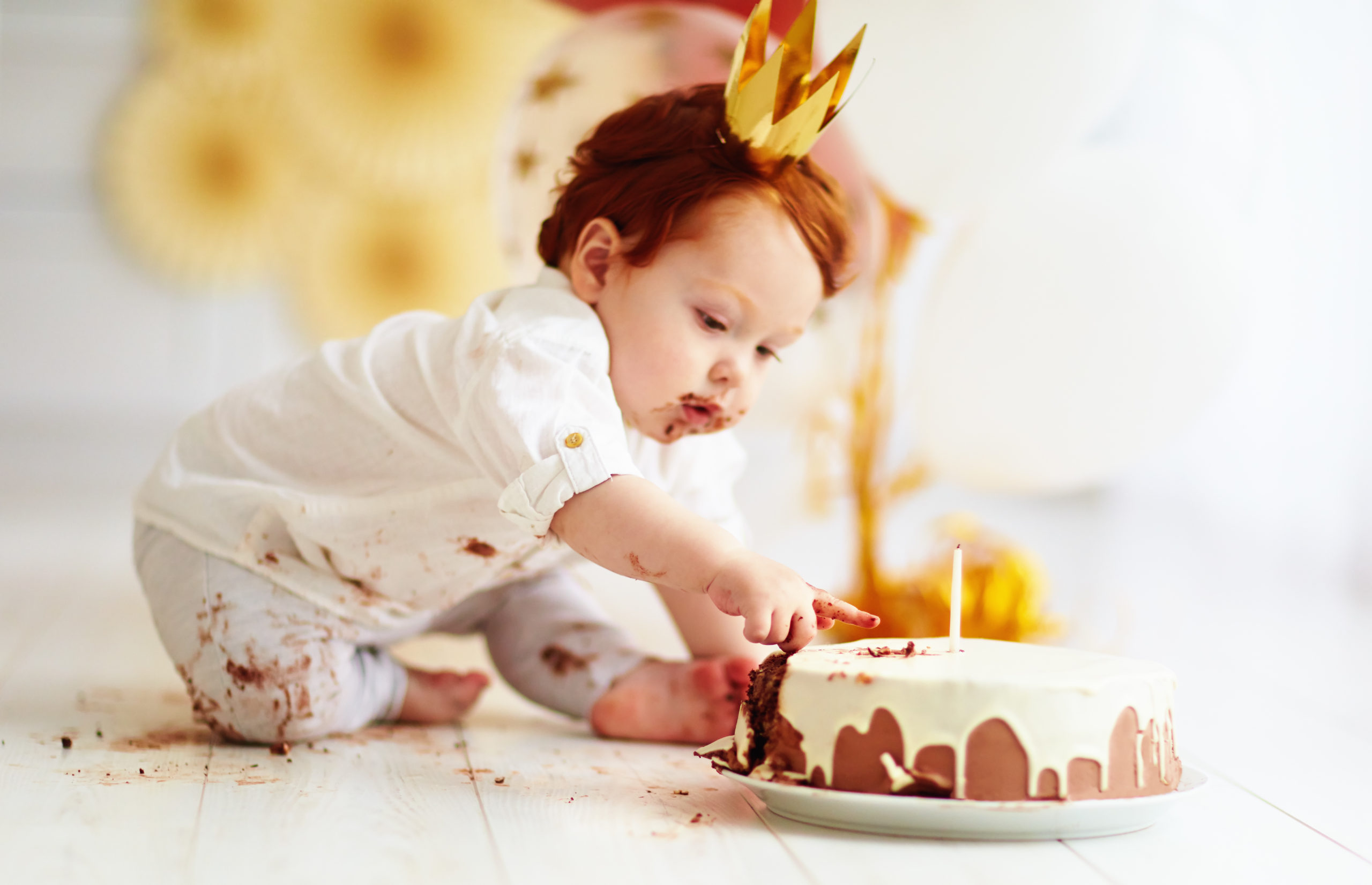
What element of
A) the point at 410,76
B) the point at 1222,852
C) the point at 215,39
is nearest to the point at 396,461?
the point at 1222,852

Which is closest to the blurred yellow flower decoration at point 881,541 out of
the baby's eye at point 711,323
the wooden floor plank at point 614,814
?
the wooden floor plank at point 614,814

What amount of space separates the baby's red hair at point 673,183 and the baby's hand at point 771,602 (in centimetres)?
30

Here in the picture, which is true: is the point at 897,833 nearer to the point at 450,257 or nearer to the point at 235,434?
the point at 235,434

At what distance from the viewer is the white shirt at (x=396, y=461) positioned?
938 mm

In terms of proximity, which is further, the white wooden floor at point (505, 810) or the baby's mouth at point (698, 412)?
the baby's mouth at point (698, 412)

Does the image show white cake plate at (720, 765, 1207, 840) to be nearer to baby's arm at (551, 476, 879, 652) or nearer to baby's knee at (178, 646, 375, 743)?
Answer: baby's arm at (551, 476, 879, 652)

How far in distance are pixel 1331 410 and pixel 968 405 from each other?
94cm

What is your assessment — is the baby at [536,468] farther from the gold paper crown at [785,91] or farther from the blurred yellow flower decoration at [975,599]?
the blurred yellow flower decoration at [975,599]

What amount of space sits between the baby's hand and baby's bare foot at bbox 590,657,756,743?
293mm

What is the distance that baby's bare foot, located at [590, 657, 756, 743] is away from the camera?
1.11 meters

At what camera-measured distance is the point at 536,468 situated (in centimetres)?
85

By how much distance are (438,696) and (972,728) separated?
0.60 m

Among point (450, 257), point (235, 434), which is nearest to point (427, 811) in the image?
point (235, 434)

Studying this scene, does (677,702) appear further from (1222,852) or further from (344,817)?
(1222,852)
